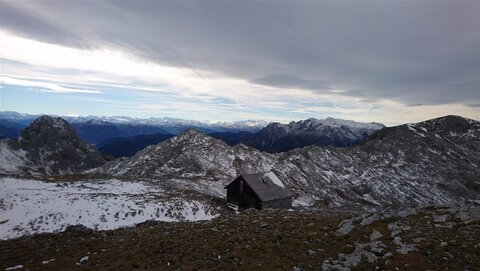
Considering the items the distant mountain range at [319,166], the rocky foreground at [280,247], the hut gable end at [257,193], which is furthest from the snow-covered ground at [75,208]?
the distant mountain range at [319,166]

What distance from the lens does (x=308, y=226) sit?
80.5 feet

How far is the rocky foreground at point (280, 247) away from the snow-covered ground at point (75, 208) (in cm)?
383

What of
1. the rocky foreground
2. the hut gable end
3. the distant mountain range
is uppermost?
the rocky foreground

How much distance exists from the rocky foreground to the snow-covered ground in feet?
12.5

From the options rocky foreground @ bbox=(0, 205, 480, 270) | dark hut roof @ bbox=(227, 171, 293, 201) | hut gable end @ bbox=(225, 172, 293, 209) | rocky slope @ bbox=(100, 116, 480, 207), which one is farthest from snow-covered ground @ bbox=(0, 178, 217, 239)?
rocky slope @ bbox=(100, 116, 480, 207)

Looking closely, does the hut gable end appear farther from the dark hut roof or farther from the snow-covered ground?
the snow-covered ground

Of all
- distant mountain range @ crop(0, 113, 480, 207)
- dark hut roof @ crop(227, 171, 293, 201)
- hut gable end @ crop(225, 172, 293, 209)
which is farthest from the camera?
distant mountain range @ crop(0, 113, 480, 207)

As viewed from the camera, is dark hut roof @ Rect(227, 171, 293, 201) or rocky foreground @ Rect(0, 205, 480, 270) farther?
dark hut roof @ Rect(227, 171, 293, 201)

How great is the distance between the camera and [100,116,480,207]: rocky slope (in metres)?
115

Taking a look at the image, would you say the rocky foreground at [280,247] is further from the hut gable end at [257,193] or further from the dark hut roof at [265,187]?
the dark hut roof at [265,187]

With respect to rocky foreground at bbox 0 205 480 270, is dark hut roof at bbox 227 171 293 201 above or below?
below

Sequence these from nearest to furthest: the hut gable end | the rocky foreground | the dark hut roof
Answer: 1. the rocky foreground
2. the hut gable end
3. the dark hut roof

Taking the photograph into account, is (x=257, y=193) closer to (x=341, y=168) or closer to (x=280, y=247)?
(x=280, y=247)

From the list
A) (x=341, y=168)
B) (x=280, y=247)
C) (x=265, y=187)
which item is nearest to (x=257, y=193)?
(x=265, y=187)
